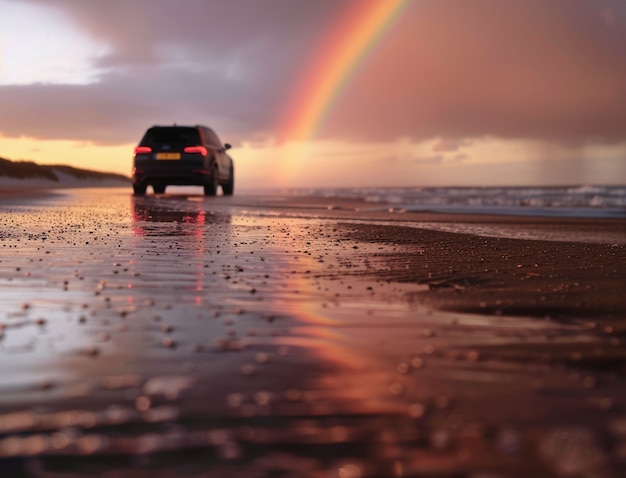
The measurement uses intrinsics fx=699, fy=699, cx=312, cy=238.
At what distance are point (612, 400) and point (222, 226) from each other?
25.7ft

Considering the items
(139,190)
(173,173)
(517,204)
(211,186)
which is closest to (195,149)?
(173,173)

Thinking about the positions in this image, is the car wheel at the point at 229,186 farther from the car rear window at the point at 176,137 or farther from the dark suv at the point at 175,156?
the car rear window at the point at 176,137

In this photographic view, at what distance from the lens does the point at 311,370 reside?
2.39m

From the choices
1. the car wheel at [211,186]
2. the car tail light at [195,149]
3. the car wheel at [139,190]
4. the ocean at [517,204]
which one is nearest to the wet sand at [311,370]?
the ocean at [517,204]

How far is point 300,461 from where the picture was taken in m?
1.64

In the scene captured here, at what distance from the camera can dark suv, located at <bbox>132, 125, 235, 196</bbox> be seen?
64.7 ft

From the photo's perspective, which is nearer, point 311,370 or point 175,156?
point 311,370

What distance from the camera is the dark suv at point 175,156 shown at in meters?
19.7

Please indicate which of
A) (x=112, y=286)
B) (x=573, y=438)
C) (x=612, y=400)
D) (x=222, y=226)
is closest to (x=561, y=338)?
(x=612, y=400)

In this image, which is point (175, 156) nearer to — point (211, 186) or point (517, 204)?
point (211, 186)

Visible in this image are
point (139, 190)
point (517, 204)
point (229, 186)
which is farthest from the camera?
point (229, 186)

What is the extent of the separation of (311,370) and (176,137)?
59.4 ft

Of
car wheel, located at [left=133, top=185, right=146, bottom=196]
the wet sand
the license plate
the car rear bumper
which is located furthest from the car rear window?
the wet sand

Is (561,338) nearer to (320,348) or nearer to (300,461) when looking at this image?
(320,348)
